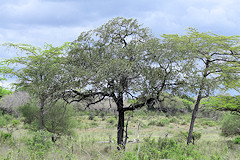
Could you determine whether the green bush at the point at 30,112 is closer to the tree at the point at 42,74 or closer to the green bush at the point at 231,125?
the tree at the point at 42,74

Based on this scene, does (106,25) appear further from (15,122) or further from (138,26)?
(15,122)

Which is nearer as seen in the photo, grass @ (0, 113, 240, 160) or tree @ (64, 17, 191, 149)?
grass @ (0, 113, 240, 160)

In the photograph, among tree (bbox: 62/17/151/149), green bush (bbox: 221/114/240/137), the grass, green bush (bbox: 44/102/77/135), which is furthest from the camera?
green bush (bbox: 221/114/240/137)

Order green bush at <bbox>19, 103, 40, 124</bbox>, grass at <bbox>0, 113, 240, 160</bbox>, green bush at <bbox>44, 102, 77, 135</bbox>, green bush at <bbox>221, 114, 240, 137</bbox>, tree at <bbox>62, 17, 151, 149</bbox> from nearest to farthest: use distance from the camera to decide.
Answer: grass at <bbox>0, 113, 240, 160</bbox> → tree at <bbox>62, 17, 151, 149</bbox> → green bush at <bbox>44, 102, 77, 135</bbox> → green bush at <bbox>19, 103, 40, 124</bbox> → green bush at <bbox>221, 114, 240, 137</bbox>

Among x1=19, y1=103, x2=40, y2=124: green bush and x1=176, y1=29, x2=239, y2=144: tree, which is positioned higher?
x1=176, y1=29, x2=239, y2=144: tree

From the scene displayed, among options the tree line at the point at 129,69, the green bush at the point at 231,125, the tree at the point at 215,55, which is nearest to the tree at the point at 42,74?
the tree line at the point at 129,69

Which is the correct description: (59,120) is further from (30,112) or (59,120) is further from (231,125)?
(231,125)

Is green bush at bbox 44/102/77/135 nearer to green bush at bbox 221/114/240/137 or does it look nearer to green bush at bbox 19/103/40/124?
green bush at bbox 19/103/40/124

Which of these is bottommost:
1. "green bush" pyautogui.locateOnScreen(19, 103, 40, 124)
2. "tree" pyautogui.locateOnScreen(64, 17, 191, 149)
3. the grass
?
the grass

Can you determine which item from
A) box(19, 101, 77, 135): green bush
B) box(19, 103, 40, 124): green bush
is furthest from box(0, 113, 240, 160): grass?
box(19, 103, 40, 124): green bush

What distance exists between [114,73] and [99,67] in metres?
0.76

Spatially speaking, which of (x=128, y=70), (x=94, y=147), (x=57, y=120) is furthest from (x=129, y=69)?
(x=57, y=120)

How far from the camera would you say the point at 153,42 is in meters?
11.3

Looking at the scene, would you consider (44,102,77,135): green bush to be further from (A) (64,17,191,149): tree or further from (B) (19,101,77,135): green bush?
(A) (64,17,191,149): tree
